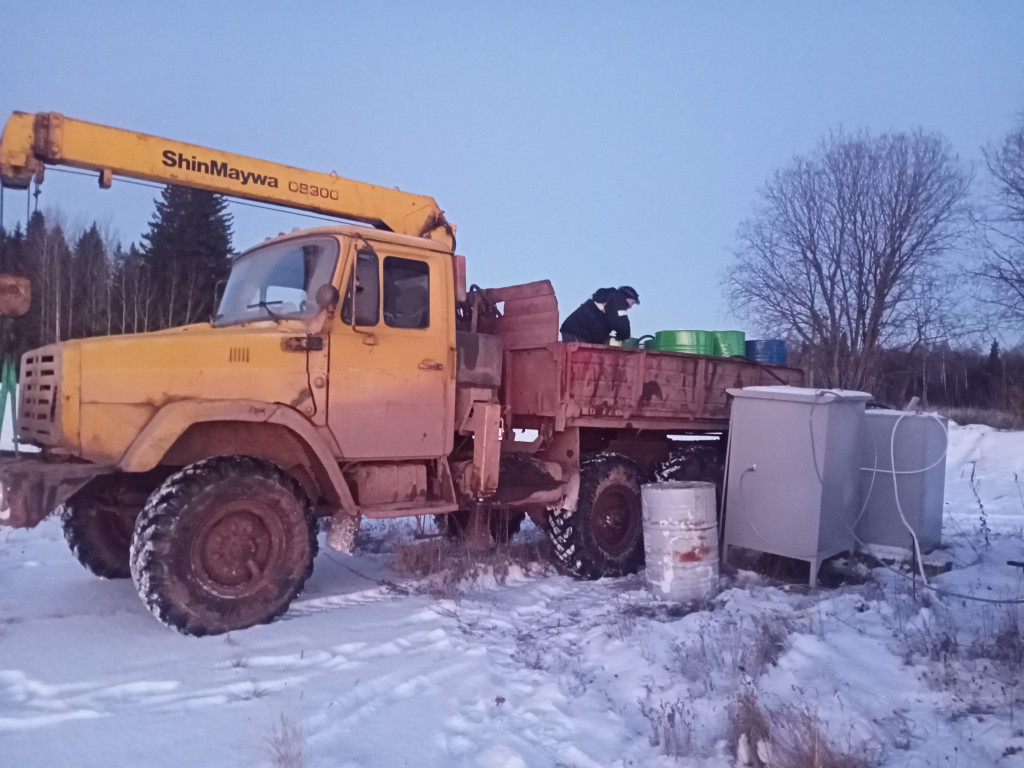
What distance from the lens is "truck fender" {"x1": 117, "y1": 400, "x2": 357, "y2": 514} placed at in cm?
472

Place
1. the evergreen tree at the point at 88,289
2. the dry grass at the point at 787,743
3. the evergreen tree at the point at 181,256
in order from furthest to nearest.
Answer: the evergreen tree at the point at 181,256, the evergreen tree at the point at 88,289, the dry grass at the point at 787,743

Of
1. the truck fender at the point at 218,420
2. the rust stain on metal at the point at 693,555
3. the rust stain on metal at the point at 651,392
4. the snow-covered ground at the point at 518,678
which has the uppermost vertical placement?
the rust stain on metal at the point at 651,392

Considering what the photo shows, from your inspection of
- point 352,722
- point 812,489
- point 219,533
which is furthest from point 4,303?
point 812,489

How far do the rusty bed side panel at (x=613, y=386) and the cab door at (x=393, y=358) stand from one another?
0.98 meters

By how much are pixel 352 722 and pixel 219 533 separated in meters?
1.93

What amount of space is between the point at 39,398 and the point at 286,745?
3.27m

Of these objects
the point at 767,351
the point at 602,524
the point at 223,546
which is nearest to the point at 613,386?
the point at 602,524

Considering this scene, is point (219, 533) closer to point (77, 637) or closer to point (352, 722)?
point (77, 637)

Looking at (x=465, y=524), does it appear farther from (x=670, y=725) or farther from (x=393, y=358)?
(x=670, y=725)

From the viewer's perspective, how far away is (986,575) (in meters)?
6.42

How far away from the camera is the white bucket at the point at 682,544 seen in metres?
6.03

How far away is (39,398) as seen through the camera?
5.07 meters

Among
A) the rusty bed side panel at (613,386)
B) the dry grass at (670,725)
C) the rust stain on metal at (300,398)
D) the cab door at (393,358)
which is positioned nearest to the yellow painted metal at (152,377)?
the rust stain on metal at (300,398)

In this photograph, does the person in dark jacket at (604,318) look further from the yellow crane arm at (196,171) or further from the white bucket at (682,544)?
the white bucket at (682,544)
